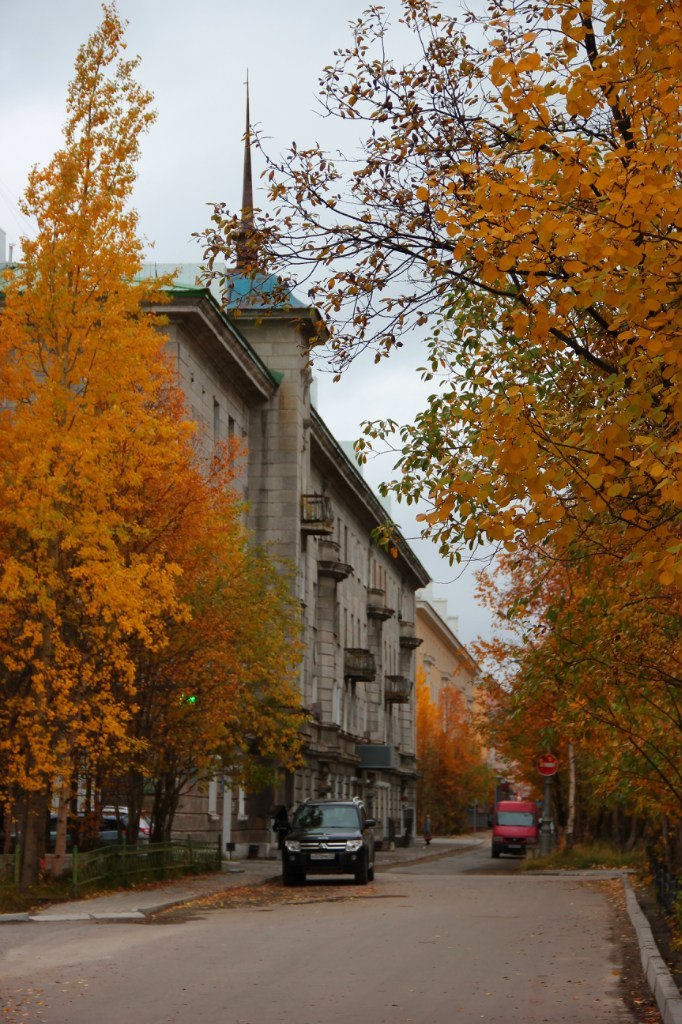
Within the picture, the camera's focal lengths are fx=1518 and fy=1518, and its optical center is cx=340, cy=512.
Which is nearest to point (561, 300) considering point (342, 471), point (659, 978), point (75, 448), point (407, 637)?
point (659, 978)

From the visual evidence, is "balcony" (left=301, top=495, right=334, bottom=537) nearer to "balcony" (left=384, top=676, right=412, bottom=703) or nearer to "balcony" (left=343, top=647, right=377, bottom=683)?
"balcony" (left=343, top=647, right=377, bottom=683)

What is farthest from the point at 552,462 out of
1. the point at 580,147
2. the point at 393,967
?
the point at 393,967

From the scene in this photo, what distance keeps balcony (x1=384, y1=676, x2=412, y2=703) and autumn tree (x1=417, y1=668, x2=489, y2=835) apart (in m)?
18.5

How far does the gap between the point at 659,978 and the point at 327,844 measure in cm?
1851

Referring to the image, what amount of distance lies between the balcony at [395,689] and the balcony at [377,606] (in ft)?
17.6

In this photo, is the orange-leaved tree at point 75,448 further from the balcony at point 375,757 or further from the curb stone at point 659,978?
the balcony at point 375,757

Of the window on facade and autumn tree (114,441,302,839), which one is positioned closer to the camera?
autumn tree (114,441,302,839)

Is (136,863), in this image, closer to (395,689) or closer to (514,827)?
(514,827)

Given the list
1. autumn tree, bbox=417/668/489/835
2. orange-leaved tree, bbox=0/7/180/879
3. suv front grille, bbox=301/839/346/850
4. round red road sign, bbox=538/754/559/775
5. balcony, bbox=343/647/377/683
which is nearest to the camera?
orange-leaved tree, bbox=0/7/180/879

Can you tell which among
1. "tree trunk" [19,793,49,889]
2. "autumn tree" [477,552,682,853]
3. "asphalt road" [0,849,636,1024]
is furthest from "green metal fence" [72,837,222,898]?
"autumn tree" [477,552,682,853]

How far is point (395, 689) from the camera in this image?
76312mm

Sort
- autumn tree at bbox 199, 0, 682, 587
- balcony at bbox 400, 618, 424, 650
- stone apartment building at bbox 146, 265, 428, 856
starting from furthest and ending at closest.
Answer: balcony at bbox 400, 618, 424, 650, stone apartment building at bbox 146, 265, 428, 856, autumn tree at bbox 199, 0, 682, 587

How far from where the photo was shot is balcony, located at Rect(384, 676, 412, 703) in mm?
76125

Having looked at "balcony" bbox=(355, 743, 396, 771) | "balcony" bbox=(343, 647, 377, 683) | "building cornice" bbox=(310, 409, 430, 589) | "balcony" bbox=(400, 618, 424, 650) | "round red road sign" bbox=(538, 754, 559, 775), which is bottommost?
"round red road sign" bbox=(538, 754, 559, 775)
